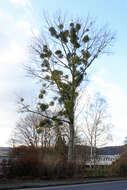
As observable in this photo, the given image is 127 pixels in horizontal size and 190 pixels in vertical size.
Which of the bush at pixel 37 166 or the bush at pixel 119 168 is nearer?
the bush at pixel 37 166

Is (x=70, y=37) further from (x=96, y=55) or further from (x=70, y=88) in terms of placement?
(x=70, y=88)

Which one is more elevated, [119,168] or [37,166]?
[37,166]

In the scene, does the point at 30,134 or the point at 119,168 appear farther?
the point at 30,134

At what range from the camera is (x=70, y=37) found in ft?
70.3

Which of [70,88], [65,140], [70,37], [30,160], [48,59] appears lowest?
[30,160]

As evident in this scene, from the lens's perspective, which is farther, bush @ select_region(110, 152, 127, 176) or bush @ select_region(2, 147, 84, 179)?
bush @ select_region(110, 152, 127, 176)

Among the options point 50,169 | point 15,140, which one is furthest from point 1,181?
point 15,140

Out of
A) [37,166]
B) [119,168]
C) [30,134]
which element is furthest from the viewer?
[30,134]

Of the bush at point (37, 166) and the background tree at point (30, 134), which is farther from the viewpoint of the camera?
the background tree at point (30, 134)

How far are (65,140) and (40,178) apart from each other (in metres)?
16.8

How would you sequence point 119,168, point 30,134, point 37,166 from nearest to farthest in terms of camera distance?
point 37,166
point 119,168
point 30,134

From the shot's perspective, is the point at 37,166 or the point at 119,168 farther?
the point at 119,168

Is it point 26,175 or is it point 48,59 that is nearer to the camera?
point 26,175

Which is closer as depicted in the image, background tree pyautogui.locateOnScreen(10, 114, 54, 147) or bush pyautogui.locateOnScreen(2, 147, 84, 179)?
bush pyautogui.locateOnScreen(2, 147, 84, 179)
